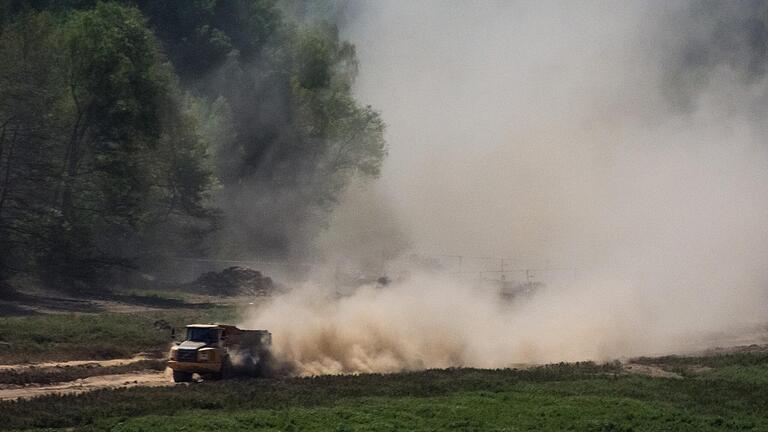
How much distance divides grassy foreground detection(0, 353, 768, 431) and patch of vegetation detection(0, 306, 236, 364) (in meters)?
9.53

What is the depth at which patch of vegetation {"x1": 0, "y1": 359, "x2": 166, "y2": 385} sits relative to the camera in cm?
3831

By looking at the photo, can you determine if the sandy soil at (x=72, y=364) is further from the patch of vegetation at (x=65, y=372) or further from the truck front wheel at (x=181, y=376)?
the truck front wheel at (x=181, y=376)

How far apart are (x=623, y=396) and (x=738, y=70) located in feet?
196

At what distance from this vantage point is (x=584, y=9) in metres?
97.2

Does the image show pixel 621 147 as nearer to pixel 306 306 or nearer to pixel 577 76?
pixel 577 76

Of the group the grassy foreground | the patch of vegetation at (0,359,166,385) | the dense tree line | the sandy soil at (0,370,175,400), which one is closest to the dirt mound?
the dense tree line

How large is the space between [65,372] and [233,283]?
3746cm

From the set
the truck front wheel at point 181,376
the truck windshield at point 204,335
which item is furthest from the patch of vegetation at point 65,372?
the truck windshield at point 204,335

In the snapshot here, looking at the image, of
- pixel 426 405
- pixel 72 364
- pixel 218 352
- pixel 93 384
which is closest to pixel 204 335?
pixel 218 352

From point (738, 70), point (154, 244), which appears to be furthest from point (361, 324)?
point (738, 70)

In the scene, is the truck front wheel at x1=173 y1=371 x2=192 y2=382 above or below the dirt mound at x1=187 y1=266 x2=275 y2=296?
below

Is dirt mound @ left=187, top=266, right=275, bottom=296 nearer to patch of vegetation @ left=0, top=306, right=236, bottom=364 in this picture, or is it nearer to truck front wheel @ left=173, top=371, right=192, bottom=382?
patch of vegetation @ left=0, top=306, right=236, bottom=364

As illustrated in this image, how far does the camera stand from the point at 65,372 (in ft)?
133

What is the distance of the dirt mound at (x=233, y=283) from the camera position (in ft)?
253
